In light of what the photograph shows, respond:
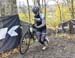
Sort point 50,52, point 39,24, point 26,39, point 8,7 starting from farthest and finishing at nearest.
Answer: point 8,7
point 39,24
point 50,52
point 26,39

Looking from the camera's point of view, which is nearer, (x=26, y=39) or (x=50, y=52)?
(x=26, y=39)

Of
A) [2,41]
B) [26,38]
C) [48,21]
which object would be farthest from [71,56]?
[48,21]

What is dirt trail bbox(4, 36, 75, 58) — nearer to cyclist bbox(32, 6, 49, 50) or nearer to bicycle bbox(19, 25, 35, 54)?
bicycle bbox(19, 25, 35, 54)

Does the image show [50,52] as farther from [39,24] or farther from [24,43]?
[39,24]

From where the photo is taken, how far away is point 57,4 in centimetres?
2378

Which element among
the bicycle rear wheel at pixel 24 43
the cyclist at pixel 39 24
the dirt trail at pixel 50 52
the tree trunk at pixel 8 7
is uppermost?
the tree trunk at pixel 8 7

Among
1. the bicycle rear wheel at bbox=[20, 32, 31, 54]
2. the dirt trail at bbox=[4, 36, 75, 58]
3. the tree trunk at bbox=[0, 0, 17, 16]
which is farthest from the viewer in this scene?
the tree trunk at bbox=[0, 0, 17, 16]

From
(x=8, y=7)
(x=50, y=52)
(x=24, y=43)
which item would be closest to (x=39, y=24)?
(x=24, y=43)

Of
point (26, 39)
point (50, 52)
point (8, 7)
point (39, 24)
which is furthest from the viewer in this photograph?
point (8, 7)

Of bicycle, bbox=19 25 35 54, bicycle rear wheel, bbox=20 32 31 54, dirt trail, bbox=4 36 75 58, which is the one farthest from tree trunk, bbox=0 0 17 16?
dirt trail, bbox=4 36 75 58

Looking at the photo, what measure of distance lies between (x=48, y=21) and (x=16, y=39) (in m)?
13.1

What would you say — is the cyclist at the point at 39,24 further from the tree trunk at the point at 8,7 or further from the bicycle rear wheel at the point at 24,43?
the tree trunk at the point at 8,7

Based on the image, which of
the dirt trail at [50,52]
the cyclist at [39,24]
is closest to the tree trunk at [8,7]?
the cyclist at [39,24]

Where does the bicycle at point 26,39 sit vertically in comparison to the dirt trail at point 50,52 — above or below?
above
